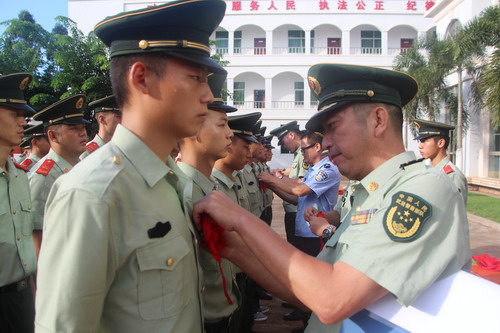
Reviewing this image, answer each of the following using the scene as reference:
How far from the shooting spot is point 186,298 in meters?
1.39

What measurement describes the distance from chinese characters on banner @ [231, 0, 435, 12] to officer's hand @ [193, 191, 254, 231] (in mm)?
29091

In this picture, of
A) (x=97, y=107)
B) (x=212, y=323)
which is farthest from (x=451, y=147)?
(x=212, y=323)

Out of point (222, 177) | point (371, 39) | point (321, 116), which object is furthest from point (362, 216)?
point (371, 39)

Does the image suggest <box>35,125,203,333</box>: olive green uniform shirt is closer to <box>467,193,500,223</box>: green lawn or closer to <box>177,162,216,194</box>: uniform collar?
<box>177,162,216,194</box>: uniform collar

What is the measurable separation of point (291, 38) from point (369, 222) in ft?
96.9

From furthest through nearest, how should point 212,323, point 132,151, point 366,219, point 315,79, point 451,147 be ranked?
point 451,147 → point 212,323 → point 315,79 → point 366,219 → point 132,151

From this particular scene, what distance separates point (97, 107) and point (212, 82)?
9.28ft

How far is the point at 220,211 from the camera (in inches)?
60.8

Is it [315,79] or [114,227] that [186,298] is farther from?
[315,79]

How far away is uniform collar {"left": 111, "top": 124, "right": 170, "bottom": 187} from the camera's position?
1.36m

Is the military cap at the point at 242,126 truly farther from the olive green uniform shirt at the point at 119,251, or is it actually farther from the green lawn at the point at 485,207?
the green lawn at the point at 485,207

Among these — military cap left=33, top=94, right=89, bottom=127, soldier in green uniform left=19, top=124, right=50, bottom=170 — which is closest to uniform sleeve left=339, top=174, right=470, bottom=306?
military cap left=33, top=94, right=89, bottom=127

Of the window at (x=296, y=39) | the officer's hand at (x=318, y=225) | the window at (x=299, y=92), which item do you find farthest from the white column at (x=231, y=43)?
the officer's hand at (x=318, y=225)

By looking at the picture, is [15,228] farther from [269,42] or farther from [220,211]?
[269,42]
